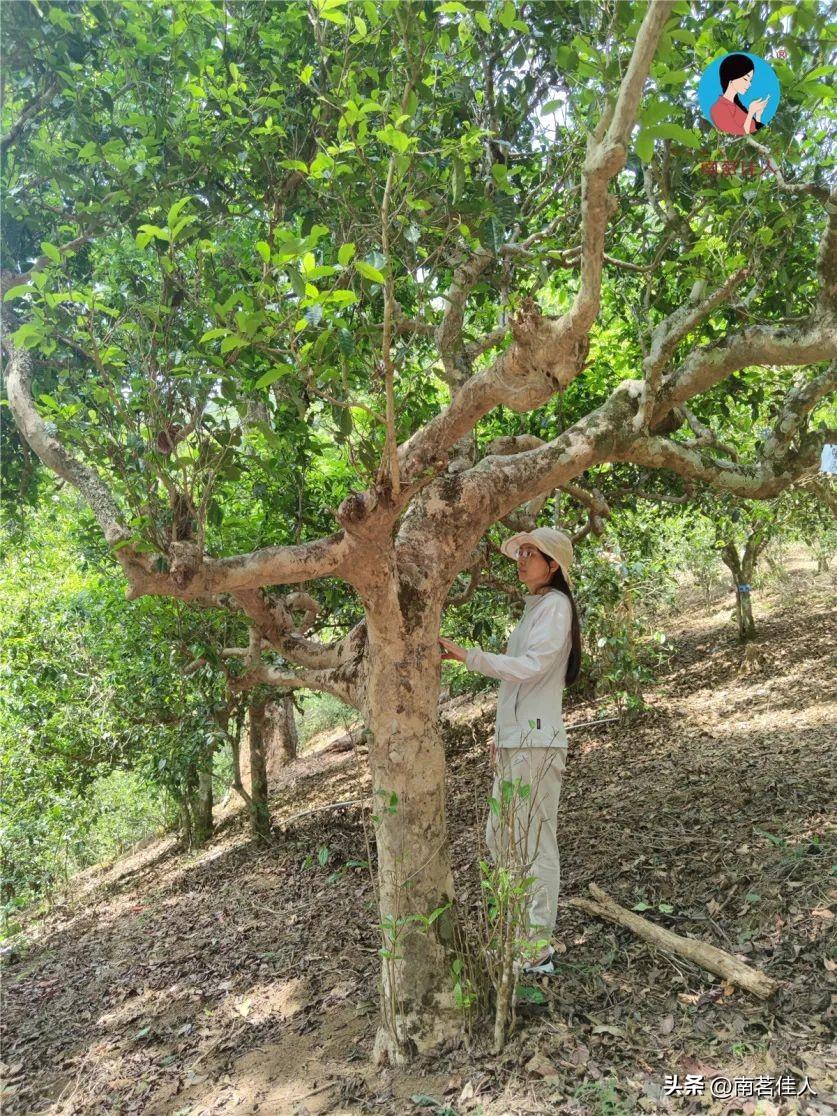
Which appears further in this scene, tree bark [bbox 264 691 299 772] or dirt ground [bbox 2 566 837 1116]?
tree bark [bbox 264 691 299 772]

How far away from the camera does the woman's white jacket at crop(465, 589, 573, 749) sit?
322 cm

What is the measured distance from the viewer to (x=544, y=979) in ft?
10.3

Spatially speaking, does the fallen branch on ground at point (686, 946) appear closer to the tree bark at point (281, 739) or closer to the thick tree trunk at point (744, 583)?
Answer: the thick tree trunk at point (744, 583)

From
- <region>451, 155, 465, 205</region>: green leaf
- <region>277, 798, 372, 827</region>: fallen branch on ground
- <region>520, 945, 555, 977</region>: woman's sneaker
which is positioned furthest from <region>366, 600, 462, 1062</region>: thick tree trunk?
<region>277, 798, 372, 827</region>: fallen branch on ground

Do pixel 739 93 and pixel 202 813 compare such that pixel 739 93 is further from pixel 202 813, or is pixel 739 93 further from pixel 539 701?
pixel 202 813

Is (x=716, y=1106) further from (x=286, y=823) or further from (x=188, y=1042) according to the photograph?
(x=286, y=823)

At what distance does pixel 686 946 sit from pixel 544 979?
24.5 inches

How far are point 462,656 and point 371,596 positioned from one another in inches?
19.6

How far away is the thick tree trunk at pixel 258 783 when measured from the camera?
7.08 m

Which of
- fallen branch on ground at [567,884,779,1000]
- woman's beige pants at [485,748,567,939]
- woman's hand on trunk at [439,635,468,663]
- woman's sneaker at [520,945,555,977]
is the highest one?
woman's hand on trunk at [439,635,468,663]

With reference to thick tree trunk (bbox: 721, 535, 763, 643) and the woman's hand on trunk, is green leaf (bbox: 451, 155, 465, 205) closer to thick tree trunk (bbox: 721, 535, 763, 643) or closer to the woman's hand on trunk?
the woman's hand on trunk

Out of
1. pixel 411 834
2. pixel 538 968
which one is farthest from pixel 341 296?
pixel 538 968

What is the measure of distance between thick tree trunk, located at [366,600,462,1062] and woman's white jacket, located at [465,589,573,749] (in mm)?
279

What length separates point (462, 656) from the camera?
324 cm
